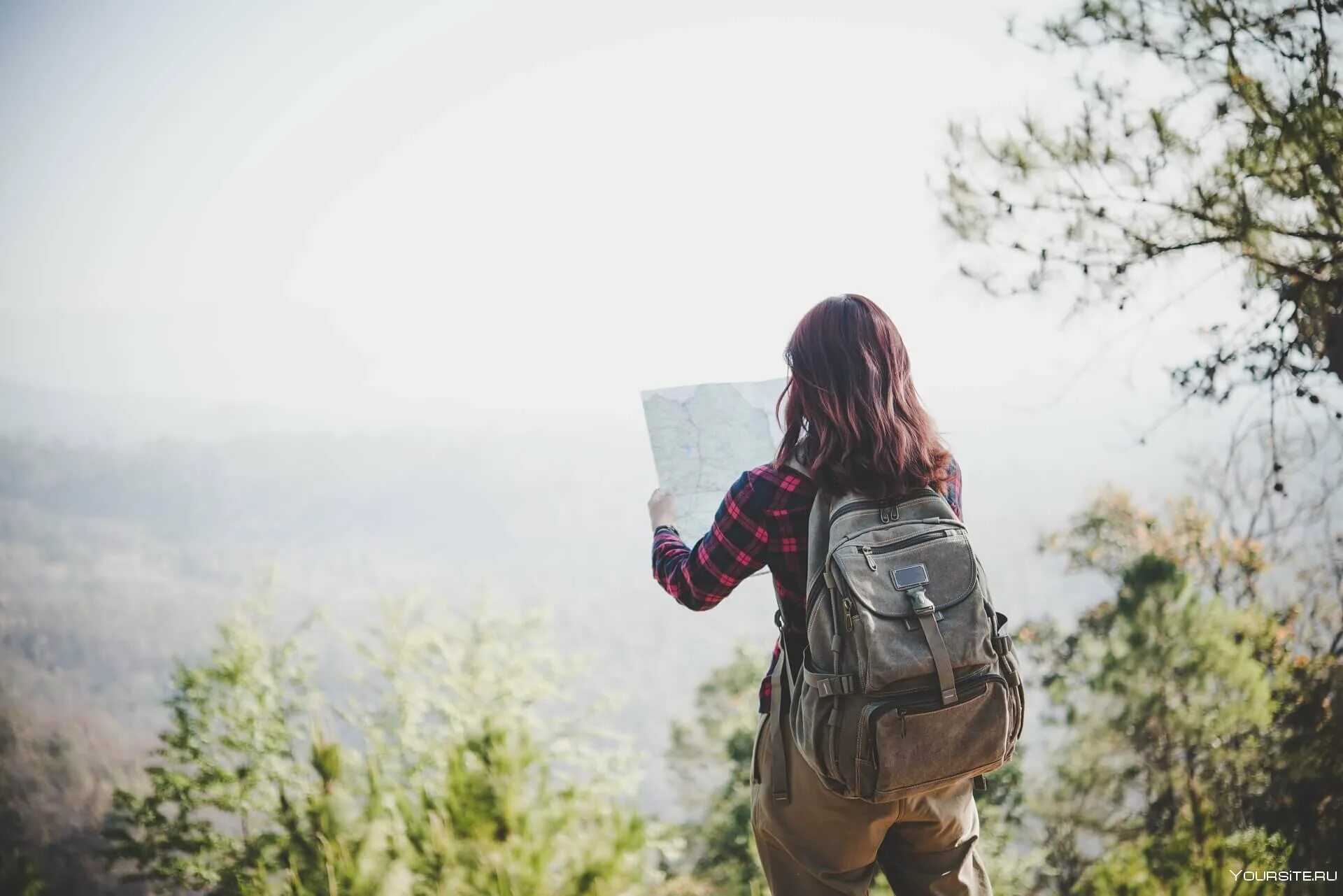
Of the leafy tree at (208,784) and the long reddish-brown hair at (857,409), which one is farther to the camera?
the leafy tree at (208,784)

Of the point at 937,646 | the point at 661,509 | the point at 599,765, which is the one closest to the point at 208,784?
Answer: the point at 599,765

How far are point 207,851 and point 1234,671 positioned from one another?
361 centimetres

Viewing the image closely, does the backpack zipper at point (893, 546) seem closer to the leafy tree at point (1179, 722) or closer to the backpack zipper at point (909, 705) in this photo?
the backpack zipper at point (909, 705)

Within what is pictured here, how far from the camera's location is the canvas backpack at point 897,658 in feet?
2.92

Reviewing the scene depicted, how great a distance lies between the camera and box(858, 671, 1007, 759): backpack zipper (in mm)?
887

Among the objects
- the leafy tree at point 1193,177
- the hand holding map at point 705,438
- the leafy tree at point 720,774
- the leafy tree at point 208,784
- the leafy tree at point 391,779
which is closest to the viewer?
the hand holding map at point 705,438

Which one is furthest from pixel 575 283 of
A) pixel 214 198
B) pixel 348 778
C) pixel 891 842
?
pixel 891 842

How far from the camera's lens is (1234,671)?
2.91m

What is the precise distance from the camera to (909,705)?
2.93 ft

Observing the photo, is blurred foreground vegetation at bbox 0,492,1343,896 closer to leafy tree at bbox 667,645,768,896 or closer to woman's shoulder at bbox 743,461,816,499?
leafy tree at bbox 667,645,768,896

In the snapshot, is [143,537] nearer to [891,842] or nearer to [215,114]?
[215,114]

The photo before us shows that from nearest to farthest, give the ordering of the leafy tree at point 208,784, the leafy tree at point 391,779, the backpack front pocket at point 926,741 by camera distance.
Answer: the backpack front pocket at point 926,741 < the leafy tree at point 391,779 < the leafy tree at point 208,784

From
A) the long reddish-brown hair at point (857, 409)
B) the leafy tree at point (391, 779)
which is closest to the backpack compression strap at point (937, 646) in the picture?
the long reddish-brown hair at point (857, 409)

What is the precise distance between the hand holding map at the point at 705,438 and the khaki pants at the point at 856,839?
403 mm
